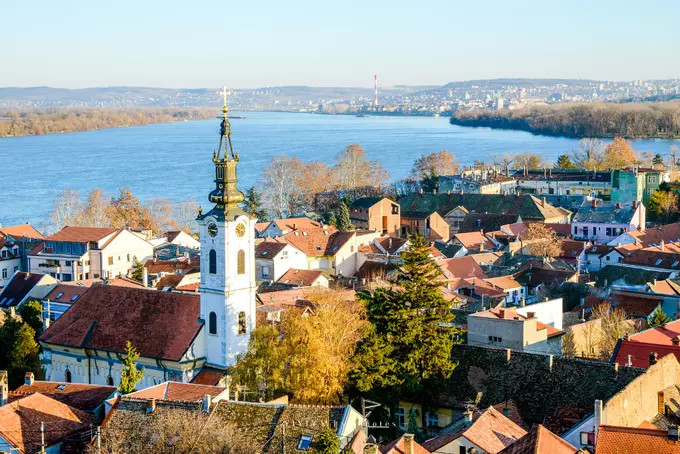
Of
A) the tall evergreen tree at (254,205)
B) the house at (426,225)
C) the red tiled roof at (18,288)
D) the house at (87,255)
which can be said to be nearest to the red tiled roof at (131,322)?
the red tiled roof at (18,288)

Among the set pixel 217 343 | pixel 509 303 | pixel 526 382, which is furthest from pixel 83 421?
pixel 509 303

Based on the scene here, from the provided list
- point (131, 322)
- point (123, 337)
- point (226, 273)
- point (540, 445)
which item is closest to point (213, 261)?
point (226, 273)

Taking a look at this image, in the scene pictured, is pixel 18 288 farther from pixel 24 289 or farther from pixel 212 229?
pixel 212 229

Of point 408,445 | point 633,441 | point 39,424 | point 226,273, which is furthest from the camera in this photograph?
point 226,273

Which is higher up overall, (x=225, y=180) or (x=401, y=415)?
(x=225, y=180)

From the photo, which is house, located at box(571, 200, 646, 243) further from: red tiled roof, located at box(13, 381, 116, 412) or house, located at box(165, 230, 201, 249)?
red tiled roof, located at box(13, 381, 116, 412)

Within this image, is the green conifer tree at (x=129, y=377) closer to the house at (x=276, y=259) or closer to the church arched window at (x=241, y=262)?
the church arched window at (x=241, y=262)

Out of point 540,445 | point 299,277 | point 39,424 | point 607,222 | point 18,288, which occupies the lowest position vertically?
point 18,288
